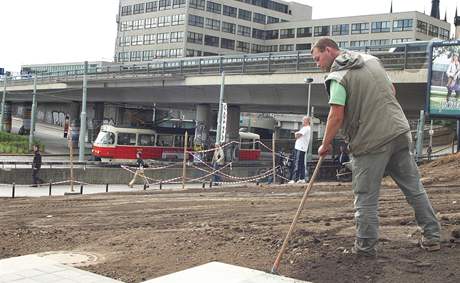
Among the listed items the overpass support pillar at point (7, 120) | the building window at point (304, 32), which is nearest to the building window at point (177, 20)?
the building window at point (304, 32)

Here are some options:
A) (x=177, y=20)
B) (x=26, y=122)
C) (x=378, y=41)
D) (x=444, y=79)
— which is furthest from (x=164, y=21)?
(x=444, y=79)

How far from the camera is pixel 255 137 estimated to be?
55375 mm

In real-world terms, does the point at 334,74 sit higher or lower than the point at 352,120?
higher

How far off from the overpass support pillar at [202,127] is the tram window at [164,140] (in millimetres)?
2107

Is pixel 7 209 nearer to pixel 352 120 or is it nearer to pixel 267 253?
pixel 267 253

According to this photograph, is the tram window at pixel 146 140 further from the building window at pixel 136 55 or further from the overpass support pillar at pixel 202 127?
the building window at pixel 136 55

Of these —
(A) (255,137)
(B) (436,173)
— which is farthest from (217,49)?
(B) (436,173)

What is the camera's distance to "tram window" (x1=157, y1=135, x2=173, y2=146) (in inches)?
1825

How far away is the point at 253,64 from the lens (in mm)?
37500

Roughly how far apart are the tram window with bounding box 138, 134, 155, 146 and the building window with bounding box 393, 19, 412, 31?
59915 mm

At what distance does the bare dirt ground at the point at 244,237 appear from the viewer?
525cm

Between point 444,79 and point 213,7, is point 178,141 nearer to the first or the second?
point 444,79

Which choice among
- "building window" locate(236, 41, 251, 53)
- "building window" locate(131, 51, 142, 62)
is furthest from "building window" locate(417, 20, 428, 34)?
"building window" locate(131, 51, 142, 62)

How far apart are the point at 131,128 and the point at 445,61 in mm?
25099
